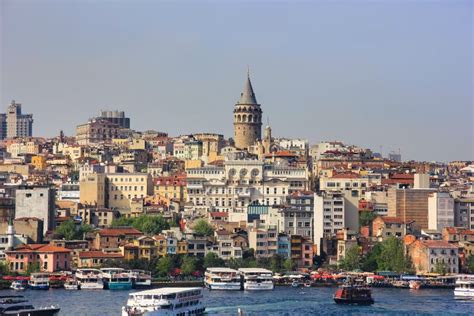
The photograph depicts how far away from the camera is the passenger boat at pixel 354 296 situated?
36594 mm

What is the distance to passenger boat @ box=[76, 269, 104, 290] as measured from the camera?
40156 mm

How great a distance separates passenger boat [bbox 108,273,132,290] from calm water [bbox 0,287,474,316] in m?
0.88

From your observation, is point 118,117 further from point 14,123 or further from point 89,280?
point 89,280

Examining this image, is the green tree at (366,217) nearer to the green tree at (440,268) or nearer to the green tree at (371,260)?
the green tree at (371,260)

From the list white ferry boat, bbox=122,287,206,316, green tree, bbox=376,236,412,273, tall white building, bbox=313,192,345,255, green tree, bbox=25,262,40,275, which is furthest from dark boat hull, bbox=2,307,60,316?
tall white building, bbox=313,192,345,255

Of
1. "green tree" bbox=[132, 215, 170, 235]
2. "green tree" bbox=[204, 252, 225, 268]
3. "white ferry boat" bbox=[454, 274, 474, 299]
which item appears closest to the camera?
Answer: "white ferry boat" bbox=[454, 274, 474, 299]

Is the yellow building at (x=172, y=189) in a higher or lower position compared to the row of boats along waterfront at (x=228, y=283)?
higher

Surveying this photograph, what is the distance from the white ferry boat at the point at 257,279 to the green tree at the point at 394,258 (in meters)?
5.56

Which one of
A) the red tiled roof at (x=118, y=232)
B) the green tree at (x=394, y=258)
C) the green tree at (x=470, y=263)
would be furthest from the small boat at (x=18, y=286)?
the green tree at (x=470, y=263)

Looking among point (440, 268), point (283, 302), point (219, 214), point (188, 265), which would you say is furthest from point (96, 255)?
point (440, 268)

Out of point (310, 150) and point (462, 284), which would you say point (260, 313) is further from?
point (310, 150)

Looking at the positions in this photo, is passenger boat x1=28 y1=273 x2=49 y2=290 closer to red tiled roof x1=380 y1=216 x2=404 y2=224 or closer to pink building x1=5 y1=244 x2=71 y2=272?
pink building x1=5 y1=244 x2=71 y2=272

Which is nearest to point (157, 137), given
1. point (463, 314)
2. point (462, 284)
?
point (462, 284)

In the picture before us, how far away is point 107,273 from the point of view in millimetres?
41156
